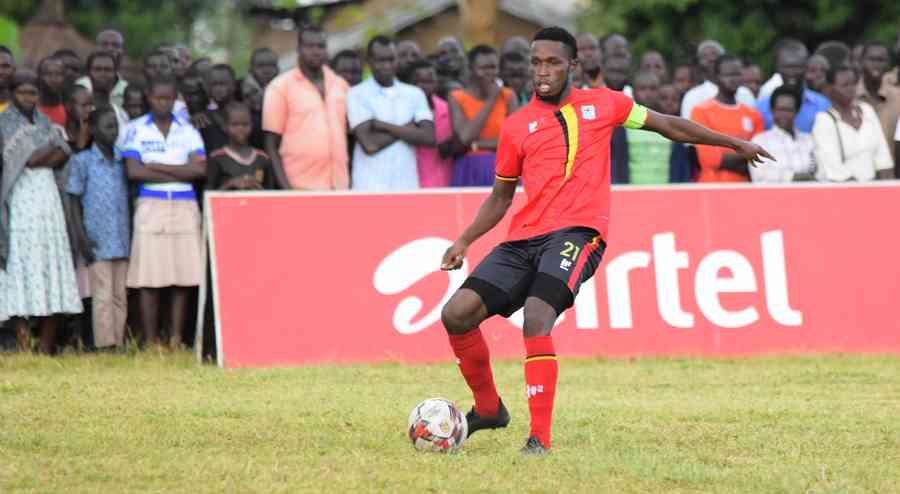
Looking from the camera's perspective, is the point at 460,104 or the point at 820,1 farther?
the point at 820,1

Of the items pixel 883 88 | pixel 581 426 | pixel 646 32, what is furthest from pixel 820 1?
pixel 581 426

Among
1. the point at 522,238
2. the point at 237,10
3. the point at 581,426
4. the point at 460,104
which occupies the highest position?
the point at 237,10

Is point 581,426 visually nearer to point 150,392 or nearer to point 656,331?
point 150,392

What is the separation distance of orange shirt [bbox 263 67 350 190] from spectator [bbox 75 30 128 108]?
1391 mm

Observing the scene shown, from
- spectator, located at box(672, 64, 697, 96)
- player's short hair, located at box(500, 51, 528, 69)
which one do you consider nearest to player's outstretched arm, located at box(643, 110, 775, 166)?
player's short hair, located at box(500, 51, 528, 69)

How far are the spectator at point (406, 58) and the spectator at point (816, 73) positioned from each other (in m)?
3.97

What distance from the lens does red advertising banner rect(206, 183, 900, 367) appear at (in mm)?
13875

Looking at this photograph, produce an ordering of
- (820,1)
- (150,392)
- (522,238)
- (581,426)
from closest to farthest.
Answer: (522,238) → (581,426) → (150,392) → (820,1)

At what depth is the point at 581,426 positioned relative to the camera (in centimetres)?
1020

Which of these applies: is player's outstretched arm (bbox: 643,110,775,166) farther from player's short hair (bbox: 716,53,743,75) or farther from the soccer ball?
player's short hair (bbox: 716,53,743,75)

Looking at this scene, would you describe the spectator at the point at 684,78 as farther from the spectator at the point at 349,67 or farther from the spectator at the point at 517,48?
the spectator at the point at 349,67

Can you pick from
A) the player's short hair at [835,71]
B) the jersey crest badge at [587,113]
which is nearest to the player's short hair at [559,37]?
the jersey crest badge at [587,113]

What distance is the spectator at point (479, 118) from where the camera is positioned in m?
15.0

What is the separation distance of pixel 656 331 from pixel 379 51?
363cm
